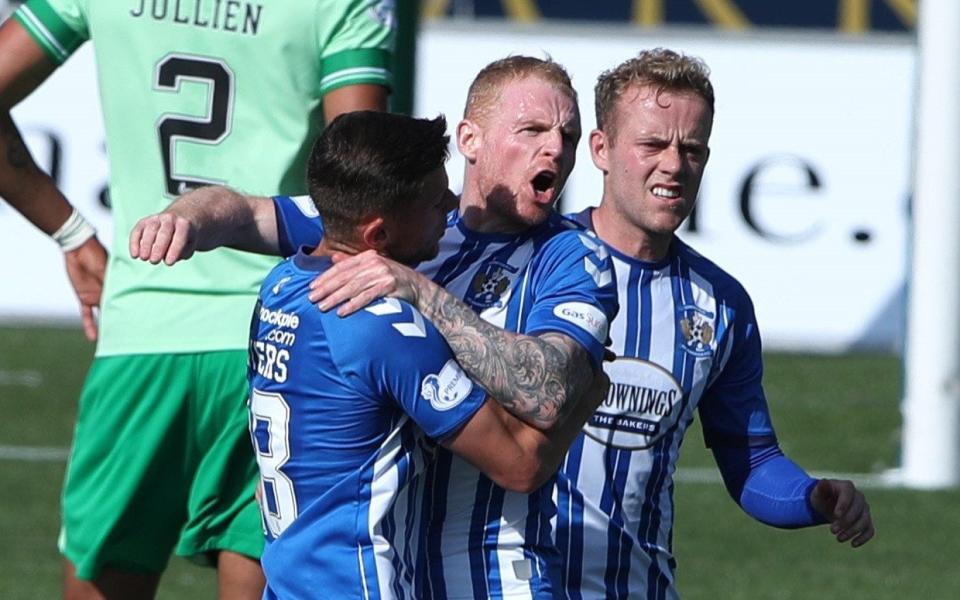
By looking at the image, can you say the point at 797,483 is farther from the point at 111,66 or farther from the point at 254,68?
the point at 111,66

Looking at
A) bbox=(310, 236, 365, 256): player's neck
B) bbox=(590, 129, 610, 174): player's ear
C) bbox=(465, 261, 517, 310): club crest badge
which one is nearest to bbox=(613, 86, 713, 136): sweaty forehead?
bbox=(590, 129, 610, 174): player's ear

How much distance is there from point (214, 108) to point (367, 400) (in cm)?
147

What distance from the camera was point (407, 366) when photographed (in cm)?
328

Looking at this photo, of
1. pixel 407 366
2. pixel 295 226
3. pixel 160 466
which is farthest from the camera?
pixel 160 466

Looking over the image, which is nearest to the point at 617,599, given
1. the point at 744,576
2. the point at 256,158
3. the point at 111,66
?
the point at 256,158

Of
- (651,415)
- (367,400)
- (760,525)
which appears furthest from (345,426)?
(760,525)

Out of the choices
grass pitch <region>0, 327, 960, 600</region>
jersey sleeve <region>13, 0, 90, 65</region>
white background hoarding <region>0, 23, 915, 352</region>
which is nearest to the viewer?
jersey sleeve <region>13, 0, 90, 65</region>

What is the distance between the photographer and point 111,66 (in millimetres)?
4688

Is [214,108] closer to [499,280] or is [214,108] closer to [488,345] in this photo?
[499,280]

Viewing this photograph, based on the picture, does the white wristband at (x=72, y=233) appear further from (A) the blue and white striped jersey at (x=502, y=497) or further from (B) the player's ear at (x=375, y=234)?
(B) the player's ear at (x=375, y=234)

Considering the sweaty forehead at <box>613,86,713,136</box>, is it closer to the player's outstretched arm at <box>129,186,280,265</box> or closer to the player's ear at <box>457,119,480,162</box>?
the player's ear at <box>457,119,480,162</box>

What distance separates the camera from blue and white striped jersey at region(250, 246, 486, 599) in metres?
3.29

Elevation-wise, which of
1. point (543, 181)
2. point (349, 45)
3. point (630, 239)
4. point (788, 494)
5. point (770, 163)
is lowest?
point (788, 494)

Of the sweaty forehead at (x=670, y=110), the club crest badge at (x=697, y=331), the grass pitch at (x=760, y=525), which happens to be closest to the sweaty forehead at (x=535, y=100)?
the sweaty forehead at (x=670, y=110)
